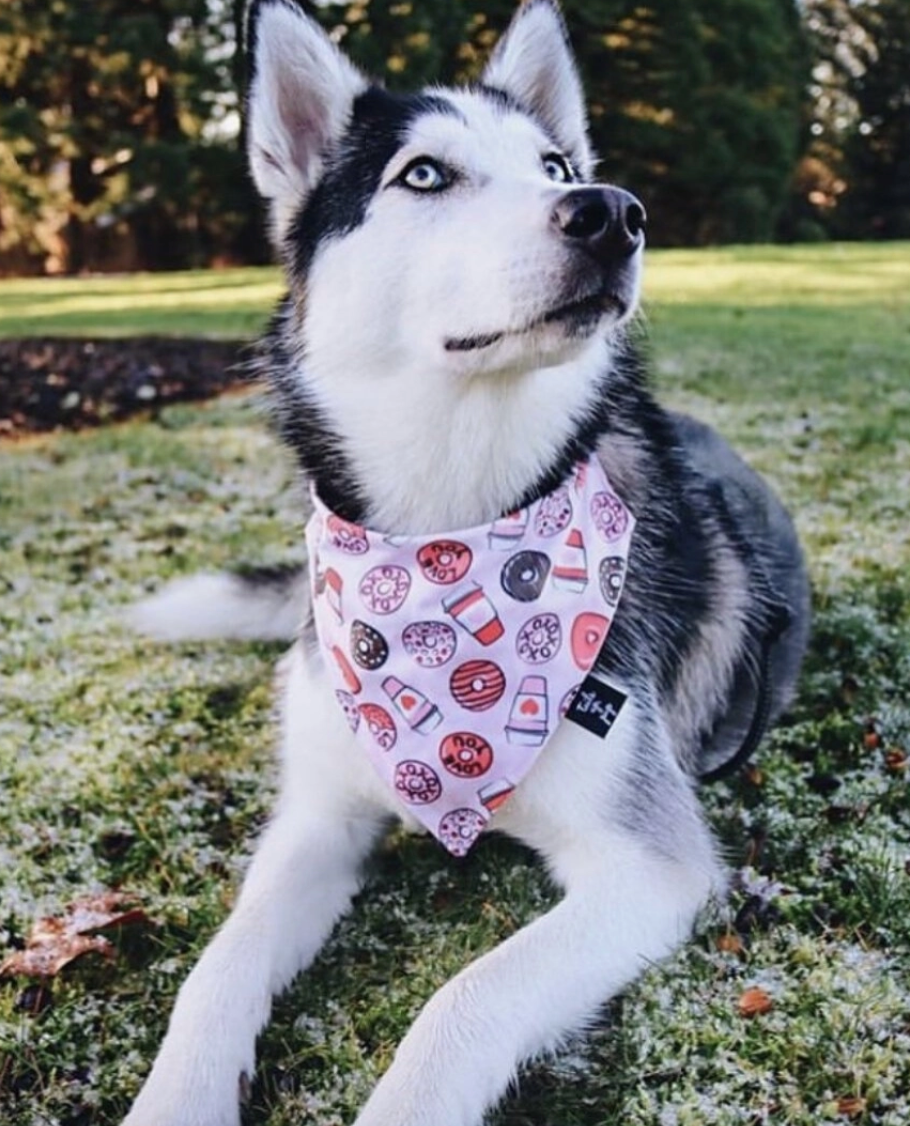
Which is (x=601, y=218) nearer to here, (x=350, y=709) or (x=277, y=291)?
(x=350, y=709)

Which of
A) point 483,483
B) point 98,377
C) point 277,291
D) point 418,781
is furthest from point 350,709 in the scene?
point 277,291

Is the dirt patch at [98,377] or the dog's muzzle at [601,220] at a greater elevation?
the dog's muzzle at [601,220]

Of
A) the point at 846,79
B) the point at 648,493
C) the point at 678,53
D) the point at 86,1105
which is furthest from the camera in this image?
the point at 846,79

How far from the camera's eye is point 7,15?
72.6 feet

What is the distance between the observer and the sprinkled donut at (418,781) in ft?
8.45

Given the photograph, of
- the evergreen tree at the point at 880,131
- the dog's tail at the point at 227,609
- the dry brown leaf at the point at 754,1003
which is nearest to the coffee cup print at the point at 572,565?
the dry brown leaf at the point at 754,1003

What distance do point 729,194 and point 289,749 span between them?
2758cm

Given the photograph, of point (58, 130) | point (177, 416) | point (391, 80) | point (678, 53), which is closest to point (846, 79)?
point (678, 53)

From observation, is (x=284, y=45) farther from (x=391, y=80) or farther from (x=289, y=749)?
(x=391, y=80)

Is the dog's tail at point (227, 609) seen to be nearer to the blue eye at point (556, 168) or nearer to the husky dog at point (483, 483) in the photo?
the husky dog at point (483, 483)

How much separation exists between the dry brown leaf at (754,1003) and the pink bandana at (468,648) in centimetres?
59

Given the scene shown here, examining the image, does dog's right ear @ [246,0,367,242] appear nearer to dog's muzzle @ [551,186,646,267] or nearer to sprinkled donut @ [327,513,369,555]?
sprinkled donut @ [327,513,369,555]

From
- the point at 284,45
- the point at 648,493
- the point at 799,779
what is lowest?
the point at 799,779

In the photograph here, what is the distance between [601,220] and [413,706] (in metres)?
1.09
